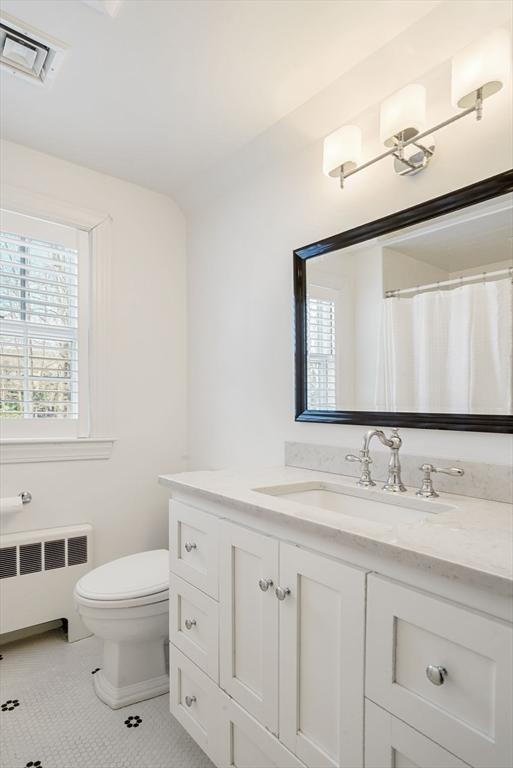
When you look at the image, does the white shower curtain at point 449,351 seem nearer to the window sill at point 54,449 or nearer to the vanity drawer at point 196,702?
the vanity drawer at point 196,702

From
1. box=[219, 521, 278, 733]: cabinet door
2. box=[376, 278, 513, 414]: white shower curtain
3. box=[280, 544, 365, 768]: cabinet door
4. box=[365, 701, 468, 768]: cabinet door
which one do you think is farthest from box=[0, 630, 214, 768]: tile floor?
box=[376, 278, 513, 414]: white shower curtain

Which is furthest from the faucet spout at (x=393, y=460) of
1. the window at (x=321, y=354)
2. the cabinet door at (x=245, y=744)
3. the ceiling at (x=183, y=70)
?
the ceiling at (x=183, y=70)

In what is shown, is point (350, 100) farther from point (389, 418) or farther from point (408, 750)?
point (408, 750)

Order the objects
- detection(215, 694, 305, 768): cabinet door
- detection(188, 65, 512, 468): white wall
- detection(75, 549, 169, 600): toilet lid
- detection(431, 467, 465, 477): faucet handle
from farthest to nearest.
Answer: detection(75, 549, 169, 600): toilet lid < detection(188, 65, 512, 468): white wall < detection(431, 467, 465, 477): faucet handle < detection(215, 694, 305, 768): cabinet door

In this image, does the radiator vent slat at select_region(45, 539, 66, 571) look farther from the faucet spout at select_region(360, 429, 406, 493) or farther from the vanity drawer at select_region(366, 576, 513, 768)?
the vanity drawer at select_region(366, 576, 513, 768)

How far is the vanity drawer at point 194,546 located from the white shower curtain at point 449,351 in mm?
727

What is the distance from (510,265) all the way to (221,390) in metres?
1.52

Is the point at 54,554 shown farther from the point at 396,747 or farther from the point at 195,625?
the point at 396,747

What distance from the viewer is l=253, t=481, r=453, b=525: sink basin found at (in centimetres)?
125

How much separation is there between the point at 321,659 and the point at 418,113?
153 cm

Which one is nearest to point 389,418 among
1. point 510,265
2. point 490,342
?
point 490,342

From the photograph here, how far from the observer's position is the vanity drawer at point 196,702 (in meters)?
1.32

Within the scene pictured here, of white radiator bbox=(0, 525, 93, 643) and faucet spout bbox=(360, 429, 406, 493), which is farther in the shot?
white radiator bbox=(0, 525, 93, 643)

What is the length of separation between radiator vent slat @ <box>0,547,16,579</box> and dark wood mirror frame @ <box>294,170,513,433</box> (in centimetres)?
146
